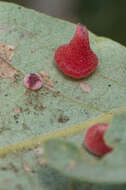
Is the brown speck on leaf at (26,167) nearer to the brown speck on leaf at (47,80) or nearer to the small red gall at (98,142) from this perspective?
the small red gall at (98,142)

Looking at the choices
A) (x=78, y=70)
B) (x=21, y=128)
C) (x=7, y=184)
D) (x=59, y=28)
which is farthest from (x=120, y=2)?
(x=7, y=184)

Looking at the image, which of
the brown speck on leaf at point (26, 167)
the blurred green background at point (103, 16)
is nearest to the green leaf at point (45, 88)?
the brown speck on leaf at point (26, 167)

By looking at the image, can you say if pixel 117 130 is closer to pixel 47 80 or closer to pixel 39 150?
pixel 39 150

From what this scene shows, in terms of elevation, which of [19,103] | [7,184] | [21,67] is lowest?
[7,184]

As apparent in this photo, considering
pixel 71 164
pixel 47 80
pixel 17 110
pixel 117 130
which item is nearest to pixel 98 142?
pixel 117 130

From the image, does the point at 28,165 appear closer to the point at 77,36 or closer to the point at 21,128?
the point at 21,128
